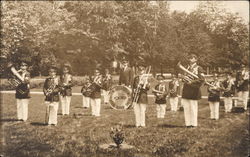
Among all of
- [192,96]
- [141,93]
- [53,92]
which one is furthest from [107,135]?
[192,96]

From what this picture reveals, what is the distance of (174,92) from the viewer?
574 cm

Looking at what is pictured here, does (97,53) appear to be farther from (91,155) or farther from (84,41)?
(91,155)

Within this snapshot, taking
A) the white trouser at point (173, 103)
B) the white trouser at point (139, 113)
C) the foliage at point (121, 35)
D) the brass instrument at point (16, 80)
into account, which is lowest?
the white trouser at point (139, 113)

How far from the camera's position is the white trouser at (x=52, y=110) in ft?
16.9

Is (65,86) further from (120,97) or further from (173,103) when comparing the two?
(173,103)

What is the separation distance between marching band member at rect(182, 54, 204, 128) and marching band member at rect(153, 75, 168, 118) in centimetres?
34

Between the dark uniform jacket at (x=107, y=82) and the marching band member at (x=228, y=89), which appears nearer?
the dark uniform jacket at (x=107, y=82)

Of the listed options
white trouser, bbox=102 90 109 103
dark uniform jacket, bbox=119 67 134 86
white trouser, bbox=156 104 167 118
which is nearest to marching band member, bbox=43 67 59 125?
white trouser, bbox=102 90 109 103

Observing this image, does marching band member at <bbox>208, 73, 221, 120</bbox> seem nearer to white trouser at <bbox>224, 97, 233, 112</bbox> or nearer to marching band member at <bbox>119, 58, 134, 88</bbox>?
white trouser at <bbox>224, 97, 233, 112</bbox>

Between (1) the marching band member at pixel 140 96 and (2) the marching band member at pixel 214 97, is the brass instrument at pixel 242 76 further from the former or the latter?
(1) the marching band member at pixel 140 96

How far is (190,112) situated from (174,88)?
0.51 meters

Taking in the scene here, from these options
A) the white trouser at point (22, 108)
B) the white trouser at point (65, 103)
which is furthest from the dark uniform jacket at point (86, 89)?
the white trouser at point (22, 108)

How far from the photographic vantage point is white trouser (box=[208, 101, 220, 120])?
17.5ft

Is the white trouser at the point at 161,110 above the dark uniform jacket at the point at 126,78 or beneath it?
beneath
